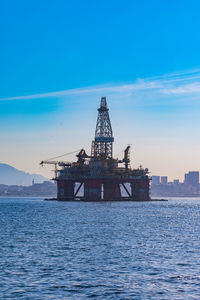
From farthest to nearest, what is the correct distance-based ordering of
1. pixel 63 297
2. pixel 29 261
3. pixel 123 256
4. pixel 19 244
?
1. pixel 19 244
2. pixel 123 256
3. pixel 29 261
4. pixel 63 297

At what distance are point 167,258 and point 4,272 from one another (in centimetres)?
1588

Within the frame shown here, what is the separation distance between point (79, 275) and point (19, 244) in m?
19.6

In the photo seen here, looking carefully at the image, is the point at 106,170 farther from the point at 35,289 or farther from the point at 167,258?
the point at 35,289

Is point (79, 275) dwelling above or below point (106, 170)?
below

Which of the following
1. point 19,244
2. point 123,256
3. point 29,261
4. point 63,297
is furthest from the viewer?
point 19,244

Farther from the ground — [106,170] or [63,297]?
[106,170]

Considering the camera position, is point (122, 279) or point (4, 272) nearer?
point (122, 279)

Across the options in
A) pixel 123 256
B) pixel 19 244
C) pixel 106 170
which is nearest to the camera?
pixel 123 256

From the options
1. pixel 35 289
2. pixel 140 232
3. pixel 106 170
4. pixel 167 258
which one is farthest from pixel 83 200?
pixel 35 289

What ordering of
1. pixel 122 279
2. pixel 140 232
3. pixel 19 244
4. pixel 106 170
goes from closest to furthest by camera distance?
1. pixel 122 279
2. pixel 19 244
3. pixel 140 232
4. pixel 106 170

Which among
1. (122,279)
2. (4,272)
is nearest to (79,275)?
(122,279)

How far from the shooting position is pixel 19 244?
5478 cm

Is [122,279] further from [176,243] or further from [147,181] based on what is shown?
[147,181]

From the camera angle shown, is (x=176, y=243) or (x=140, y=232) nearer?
(x=176, y=243)
